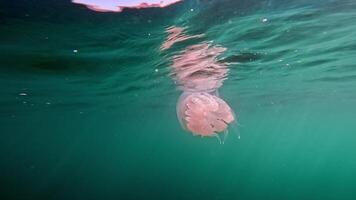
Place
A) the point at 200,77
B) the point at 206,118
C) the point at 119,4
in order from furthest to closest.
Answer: the point at 200,77, the point at 206,118, the point at 119,4

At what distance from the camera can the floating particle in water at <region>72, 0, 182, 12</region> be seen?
7.90 m

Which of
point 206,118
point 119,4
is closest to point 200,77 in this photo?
point 206,118

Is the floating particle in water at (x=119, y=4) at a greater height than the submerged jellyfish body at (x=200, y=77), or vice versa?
the floating particle in water at (x=119, y=4)

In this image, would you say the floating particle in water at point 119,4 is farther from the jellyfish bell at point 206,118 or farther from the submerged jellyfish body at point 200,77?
the jellyfish bell at point 206,118

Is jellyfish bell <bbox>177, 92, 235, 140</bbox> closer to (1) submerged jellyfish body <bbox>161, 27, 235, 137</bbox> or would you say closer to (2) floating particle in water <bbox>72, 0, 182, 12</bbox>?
(1) submerged jellyfish body <bbox>161, 27, 235, 137</bbox>

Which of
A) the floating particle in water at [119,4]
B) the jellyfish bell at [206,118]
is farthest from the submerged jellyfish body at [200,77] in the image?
the floating particle in water at [119,4]

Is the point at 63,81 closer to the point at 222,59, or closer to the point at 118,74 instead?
the point at 118,74

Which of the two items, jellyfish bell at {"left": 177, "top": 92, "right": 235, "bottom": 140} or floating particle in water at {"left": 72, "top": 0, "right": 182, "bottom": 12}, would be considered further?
jellyfish bell at {"left": 177, "top": 92, "right": 235, "bottom": 140}

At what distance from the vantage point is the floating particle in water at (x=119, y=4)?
25.9ft

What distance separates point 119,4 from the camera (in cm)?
811

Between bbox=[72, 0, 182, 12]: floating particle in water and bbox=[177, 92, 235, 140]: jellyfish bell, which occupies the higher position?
bbox=[72, 0, 182, 12]: floating particle in water

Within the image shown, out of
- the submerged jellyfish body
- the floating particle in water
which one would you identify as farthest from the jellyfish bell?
the floating particle in water

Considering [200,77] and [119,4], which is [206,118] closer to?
[119,4]

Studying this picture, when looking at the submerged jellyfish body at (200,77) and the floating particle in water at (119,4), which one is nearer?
the floating particle in water at (119,4)
